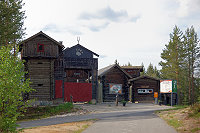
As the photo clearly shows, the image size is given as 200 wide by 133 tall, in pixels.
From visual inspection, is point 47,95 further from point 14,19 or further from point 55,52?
point 14,19

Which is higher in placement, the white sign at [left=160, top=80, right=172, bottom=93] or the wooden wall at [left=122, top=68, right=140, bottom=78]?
the wooden wall at [left=122, top=68, right=140, bottom=78]

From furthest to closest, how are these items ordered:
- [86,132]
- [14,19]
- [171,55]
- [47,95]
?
[171,55] → [14,19] → [47,95] → [86,132]

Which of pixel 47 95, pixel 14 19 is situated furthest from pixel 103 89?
pixel 14 19

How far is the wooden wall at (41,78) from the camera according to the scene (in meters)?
28.5

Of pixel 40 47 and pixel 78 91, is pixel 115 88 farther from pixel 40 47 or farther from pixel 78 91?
pixel 40 47

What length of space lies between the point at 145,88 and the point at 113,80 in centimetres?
621

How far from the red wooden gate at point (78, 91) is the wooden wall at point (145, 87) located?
11077 millimetres

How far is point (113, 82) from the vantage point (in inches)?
1548

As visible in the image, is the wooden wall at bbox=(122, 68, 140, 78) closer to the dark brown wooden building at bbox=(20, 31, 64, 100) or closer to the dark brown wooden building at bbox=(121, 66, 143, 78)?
the dark brown wooden building at bbox=(121, 66, 143, 78)

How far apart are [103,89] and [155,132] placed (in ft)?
86.1

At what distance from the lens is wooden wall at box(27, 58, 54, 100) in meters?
28.5

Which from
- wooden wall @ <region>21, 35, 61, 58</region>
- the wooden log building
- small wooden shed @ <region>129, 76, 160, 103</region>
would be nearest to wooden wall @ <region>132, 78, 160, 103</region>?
small wooden shed @ <region>129, 76, 160, 103</region>

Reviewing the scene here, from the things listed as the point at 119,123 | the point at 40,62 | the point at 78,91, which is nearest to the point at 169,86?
the point at 78,91

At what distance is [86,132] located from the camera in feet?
40.3
